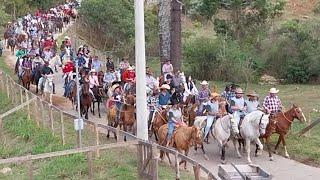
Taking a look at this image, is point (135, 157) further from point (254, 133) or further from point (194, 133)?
point (254, 133)

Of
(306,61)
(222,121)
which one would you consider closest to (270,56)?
(306,61)

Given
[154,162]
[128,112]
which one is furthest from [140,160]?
[128,112]

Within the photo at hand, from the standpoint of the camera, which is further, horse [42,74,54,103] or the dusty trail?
horse [42,74,54,103]

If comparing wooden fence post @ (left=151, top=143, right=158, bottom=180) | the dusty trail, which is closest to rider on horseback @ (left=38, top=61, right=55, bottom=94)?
the dusty trail

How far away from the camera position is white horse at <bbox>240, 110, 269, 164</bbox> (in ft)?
65.9

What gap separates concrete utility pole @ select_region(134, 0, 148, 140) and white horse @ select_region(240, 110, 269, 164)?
4.33 m

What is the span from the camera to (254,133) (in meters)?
20.3

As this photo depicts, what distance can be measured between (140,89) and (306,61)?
101ft

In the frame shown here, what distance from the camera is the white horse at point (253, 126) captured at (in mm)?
20078

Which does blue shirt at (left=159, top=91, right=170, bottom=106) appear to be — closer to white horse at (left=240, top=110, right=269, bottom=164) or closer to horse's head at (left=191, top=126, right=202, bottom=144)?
white horse at (left=240, top=110, right=269, bottom=164)

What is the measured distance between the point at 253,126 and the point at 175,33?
11631 mm

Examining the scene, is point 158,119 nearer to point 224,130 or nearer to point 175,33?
Result: point 224,130

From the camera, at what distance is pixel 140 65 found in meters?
16.9

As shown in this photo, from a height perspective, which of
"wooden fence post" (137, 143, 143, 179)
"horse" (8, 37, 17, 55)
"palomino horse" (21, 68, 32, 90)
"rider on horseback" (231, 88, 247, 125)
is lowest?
"wooden fence post" (137, 143, 143, 179)
